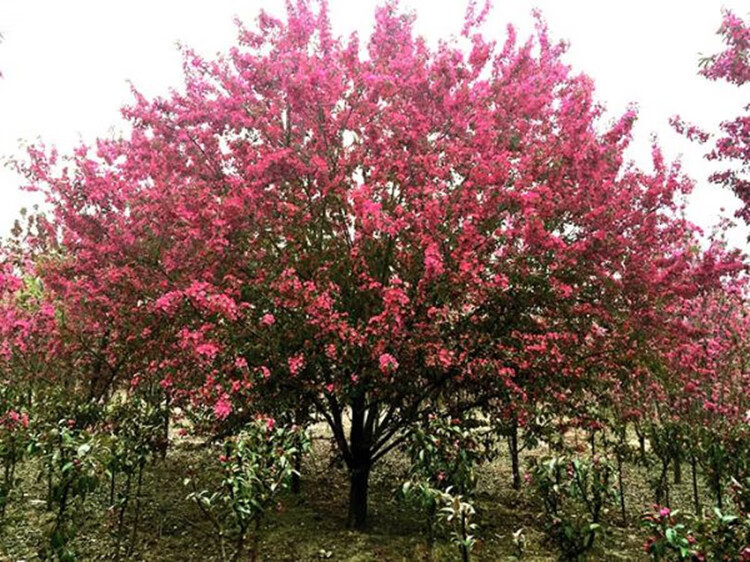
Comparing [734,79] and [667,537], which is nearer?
[667,537]

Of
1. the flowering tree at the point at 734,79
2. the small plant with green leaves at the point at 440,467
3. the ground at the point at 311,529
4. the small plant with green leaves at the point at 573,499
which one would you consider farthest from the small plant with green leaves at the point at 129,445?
the flowering tree at the point at 734,79

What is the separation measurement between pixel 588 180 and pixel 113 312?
676cm

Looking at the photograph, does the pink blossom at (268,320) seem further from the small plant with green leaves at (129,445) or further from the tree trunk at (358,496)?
the tree trunk at (358,496)

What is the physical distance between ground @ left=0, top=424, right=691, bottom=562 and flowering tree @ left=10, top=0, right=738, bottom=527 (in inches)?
31.2

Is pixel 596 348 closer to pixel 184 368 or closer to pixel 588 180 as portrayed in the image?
pixel 588 180

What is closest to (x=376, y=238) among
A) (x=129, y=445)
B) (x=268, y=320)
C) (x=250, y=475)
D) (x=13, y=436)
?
(x=268, y=320)

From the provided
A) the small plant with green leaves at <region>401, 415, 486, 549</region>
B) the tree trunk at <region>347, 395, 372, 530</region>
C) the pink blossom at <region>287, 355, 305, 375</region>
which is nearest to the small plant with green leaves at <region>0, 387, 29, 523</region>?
the pink blossom at <region>287, 355, 305, 375</region>

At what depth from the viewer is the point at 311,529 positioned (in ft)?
26.3

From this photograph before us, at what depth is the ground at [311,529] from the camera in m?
6.95

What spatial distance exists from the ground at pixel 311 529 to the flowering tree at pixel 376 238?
792 mm

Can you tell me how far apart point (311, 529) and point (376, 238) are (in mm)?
4571

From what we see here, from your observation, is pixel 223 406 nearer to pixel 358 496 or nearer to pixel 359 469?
pixel 359 469

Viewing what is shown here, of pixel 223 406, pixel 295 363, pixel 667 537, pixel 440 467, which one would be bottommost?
pixel 667 537

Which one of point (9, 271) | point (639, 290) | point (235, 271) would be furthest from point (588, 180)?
point (9, 271)
